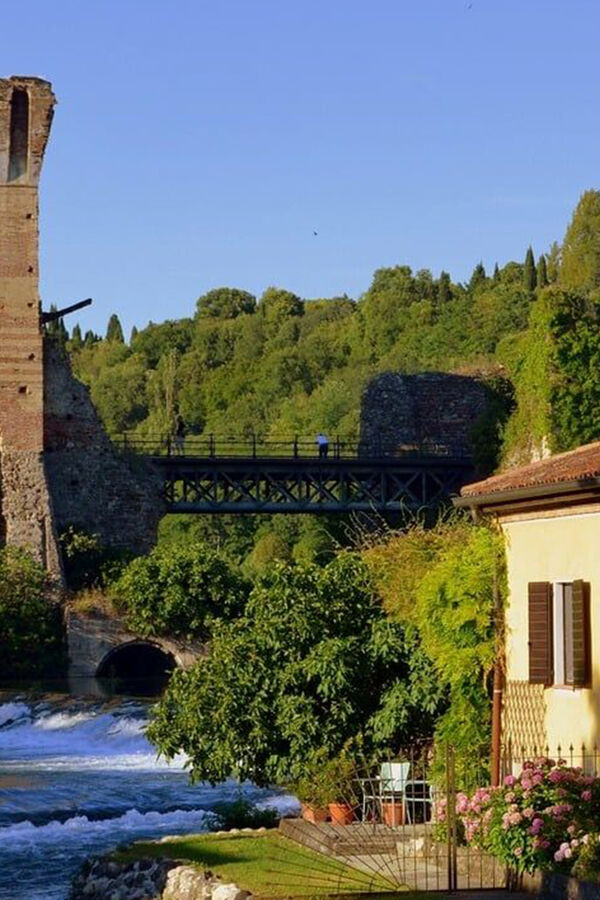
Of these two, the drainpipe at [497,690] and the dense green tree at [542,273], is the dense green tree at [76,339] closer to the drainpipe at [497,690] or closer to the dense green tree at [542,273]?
the dense green tree at [542,273]

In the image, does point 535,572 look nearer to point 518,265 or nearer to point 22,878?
point 22,878

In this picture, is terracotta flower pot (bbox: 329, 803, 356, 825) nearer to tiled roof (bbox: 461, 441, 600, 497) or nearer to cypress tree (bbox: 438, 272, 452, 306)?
tiled roof (bbox: 461, 441, 600, 497)

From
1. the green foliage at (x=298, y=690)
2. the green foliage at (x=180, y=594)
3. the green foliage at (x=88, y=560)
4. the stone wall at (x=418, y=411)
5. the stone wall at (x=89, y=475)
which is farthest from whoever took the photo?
the stone wall at (x=418, y=411)

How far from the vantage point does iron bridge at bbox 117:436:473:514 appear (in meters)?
54.3

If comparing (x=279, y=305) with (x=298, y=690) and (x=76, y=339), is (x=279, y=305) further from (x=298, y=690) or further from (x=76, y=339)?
(x=298, y=690)

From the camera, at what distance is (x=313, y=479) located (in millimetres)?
56156

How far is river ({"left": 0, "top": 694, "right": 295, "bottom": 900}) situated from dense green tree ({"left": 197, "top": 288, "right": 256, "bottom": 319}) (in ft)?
273

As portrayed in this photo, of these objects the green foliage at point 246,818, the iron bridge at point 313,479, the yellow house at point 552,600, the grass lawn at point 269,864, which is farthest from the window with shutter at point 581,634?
the iron bridge at point 313,479

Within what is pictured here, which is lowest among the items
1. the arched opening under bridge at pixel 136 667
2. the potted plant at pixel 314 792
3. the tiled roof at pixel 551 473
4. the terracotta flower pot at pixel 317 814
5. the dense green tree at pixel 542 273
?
the arched opening under bridge at pixel 136 667

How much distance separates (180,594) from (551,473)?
30.6m

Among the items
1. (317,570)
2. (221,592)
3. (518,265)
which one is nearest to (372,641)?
(317,570)

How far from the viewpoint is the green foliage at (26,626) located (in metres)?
46.5

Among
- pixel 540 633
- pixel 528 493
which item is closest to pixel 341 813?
pixel 540 633

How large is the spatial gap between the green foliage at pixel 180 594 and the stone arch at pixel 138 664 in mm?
763
